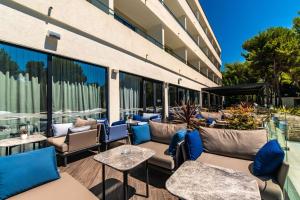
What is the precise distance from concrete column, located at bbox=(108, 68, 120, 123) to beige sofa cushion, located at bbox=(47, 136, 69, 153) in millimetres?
2409

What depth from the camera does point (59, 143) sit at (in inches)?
172

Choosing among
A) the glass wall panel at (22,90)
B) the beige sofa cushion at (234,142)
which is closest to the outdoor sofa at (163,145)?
the beige sofa cushion at (234,142)

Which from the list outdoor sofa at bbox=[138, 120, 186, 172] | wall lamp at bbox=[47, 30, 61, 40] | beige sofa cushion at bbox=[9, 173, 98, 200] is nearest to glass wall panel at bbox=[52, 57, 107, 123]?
wall lamp at bbox=[47, 30, 61, 40]

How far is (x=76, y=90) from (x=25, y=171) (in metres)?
3.89

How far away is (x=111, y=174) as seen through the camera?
149 inches

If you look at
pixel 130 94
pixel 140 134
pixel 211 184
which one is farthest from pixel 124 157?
pixel 130 94

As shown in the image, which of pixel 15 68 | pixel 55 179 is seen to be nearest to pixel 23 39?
pixel 15 68

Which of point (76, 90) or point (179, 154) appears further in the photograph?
point (76, 90)

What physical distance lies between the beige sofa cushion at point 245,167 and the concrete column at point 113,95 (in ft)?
14.0

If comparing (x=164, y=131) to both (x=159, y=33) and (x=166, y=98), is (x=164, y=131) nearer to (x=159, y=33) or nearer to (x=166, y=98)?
(x=166, y=98)

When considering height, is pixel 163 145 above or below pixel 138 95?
below

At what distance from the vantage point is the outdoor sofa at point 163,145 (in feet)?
11.1

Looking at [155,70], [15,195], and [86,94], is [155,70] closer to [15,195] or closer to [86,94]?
[86,94]

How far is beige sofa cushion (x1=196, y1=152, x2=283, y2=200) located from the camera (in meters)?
2.32
